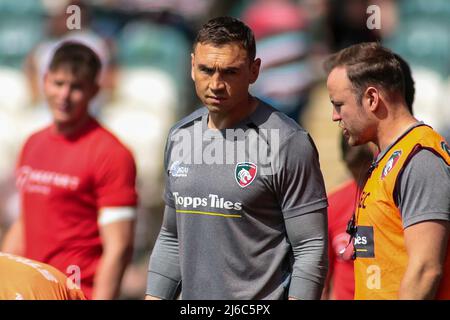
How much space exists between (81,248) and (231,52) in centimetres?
203

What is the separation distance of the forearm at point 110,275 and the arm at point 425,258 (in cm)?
230

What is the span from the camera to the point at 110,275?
6.16 meters

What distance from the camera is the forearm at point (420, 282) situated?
14.1 feet

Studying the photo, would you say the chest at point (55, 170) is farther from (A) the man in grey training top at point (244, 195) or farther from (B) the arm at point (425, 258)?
(B) the arm at point (425, 258)

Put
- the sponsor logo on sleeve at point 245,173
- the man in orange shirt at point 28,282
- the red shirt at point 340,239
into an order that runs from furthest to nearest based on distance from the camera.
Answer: the red shirt at point 340,239
the sponsor logo on sleeve at point 245,173
the man in orange shirt at point 28,282

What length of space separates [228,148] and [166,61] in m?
5.68

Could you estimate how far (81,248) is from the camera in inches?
250

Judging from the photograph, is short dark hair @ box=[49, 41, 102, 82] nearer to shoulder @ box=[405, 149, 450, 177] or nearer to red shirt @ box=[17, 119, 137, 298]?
red shirt @ box=[17, 119, 137, 298]

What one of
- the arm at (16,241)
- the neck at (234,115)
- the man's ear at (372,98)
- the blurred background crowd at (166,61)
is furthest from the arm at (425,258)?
the blurred background crowd at (166,61)

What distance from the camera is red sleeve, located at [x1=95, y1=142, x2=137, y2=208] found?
248 inches

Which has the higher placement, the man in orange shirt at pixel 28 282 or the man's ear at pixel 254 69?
the man's ear at pixel 254 69

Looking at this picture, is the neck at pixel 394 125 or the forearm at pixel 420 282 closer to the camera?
the forearm at pixel 420 282

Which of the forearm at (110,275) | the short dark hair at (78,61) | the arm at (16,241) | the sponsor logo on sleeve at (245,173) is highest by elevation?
the short dark hair at (78,61)
